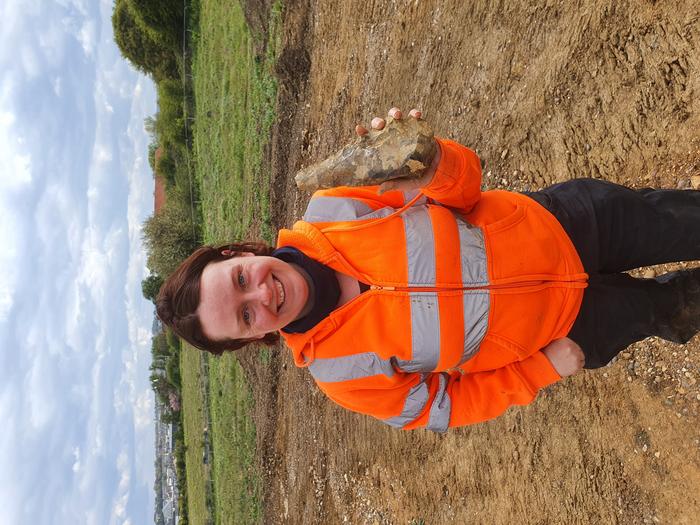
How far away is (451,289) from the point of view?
2.00 meters

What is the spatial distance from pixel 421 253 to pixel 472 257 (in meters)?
0.21

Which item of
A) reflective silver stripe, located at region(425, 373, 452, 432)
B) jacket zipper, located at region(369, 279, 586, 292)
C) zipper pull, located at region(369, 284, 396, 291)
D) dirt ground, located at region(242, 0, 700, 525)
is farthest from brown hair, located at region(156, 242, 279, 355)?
dirt ground, located at region(242, 0, 700, 525)

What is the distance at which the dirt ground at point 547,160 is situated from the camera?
3078 millimetres

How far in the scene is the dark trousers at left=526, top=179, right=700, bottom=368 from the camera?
2.16 meters

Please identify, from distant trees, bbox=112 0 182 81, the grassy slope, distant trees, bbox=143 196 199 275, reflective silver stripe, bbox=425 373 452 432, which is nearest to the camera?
reflective silver stripe, bbox=425 373 452 432

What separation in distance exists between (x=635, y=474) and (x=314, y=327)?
2.58 metres

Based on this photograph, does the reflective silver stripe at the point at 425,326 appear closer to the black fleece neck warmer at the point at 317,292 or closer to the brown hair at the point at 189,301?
the black fleece neck warmer at the point at 317,292

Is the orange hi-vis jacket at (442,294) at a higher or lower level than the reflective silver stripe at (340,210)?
lower

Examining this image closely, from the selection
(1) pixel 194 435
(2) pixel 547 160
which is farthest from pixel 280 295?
(1) pixel 194 435

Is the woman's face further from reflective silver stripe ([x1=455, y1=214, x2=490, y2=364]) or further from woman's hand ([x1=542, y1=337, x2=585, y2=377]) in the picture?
woman's hand ([x1=542, y1=337, x2=585, y2=377])

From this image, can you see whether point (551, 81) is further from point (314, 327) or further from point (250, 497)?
point (250, 497)

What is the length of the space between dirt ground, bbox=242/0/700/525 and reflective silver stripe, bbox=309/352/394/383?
2.12 meters

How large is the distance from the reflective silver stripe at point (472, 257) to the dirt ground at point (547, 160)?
1.86 meters

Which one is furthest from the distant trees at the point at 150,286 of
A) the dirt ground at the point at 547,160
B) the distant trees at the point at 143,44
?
the dirt ground at the point at 547,160
